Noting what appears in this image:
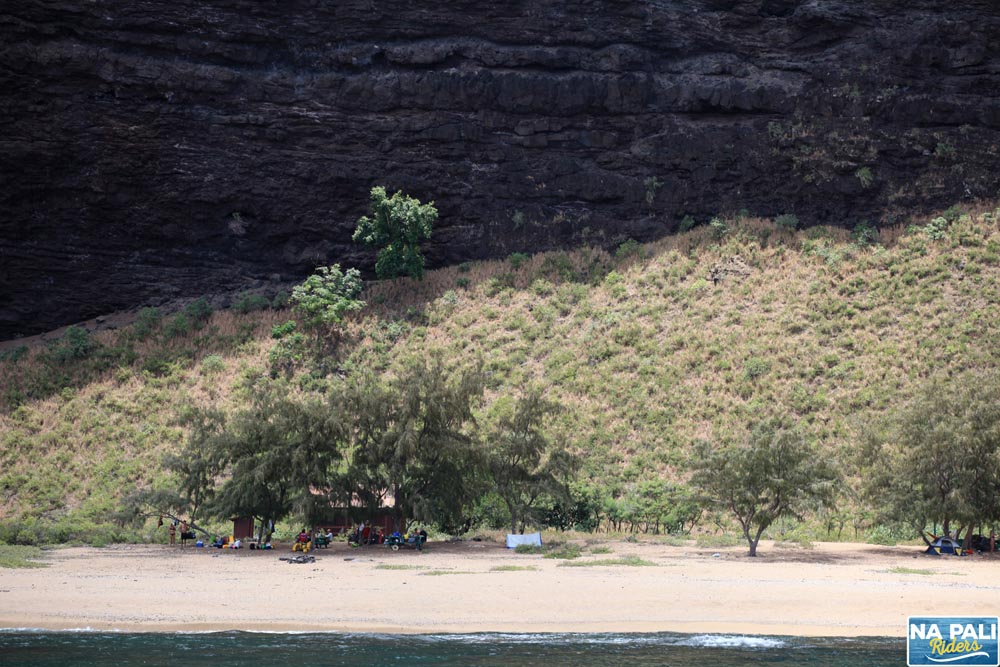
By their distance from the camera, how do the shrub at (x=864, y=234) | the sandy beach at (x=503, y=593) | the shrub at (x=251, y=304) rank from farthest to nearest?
the shrub at (x=251, y=304), the shrub at (x=864, y=234), the sandy beach at (x=503, y=593)

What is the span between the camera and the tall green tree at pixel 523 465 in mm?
32250

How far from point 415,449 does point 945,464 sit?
49.3 feet

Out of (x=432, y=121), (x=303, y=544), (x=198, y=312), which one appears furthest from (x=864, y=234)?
(x=303, y=544)

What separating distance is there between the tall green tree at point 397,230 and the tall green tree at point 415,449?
25097 mm

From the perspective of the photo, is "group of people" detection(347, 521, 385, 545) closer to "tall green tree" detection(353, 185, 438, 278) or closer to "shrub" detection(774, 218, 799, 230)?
"tall green tree" detection(353, 185, 438, 278)

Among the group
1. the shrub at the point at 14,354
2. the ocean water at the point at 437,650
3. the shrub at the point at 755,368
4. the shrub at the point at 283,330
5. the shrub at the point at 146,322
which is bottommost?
the ocean water at the point at 437,650

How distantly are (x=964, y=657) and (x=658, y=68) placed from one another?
48.2 metres

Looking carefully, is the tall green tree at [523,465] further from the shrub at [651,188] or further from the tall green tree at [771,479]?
the shrub at [651,188]

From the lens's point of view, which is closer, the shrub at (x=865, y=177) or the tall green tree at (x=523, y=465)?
the tall green tree at (x=523, y=465)

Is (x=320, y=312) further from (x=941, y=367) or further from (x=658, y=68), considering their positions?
(x=941, y=367)

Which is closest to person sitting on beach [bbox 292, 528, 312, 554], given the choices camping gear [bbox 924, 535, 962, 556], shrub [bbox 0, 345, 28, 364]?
camping gear [bbox 924, 535, 962, 556]

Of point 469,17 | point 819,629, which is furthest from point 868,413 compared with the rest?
point 469,17

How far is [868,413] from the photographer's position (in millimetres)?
40281

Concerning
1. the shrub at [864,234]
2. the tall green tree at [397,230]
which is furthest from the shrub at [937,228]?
the tall green tree at [397,230]
